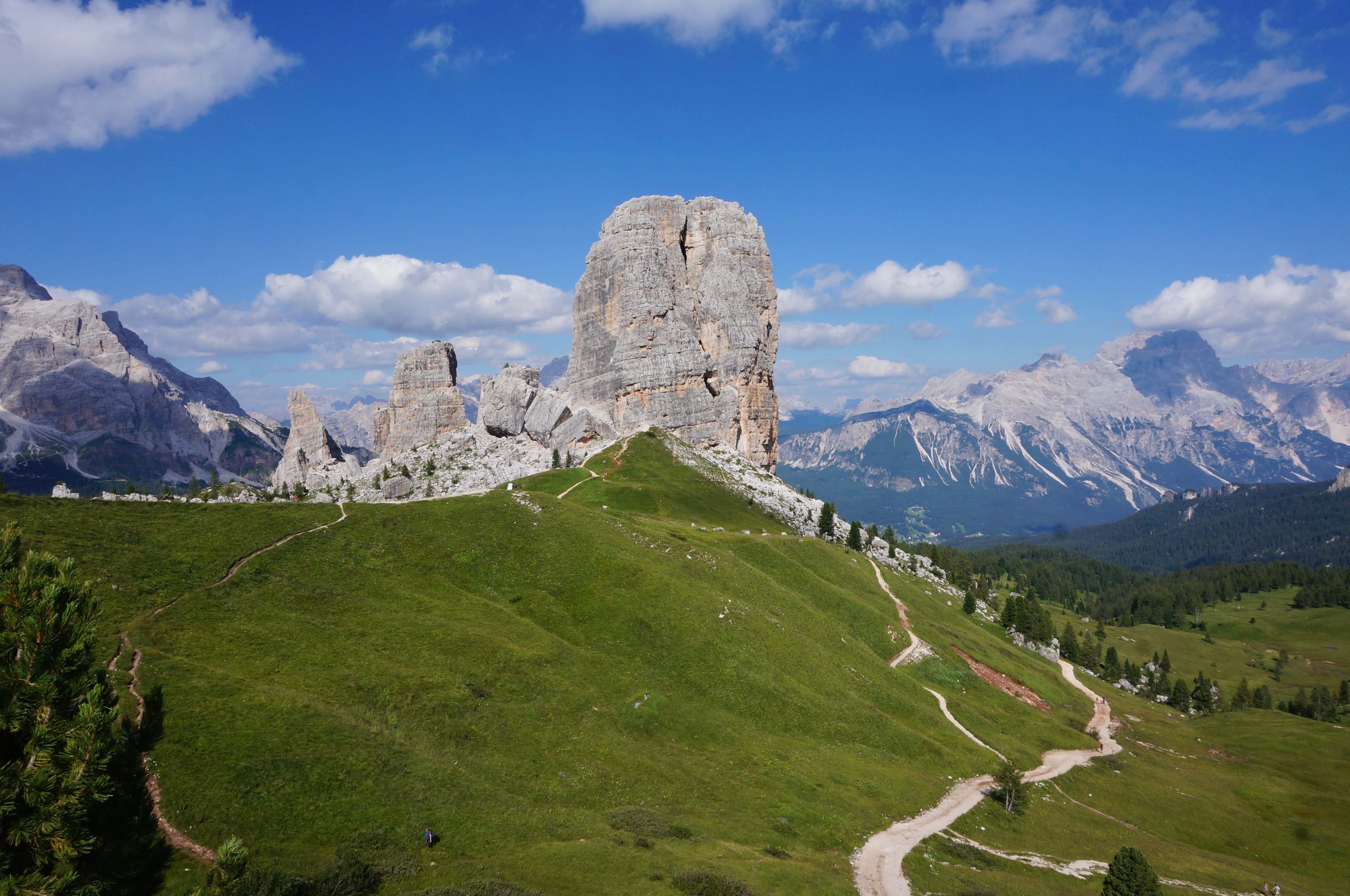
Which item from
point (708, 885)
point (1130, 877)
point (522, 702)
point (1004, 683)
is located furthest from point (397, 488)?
point (1130, 877)

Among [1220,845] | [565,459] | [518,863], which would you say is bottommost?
[1220,845]

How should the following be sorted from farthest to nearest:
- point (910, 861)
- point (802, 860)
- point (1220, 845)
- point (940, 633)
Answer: point (940, 633)
point (1220, 845)
point (910, 861)
point (802, 860)

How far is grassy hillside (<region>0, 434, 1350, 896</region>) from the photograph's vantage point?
3441 centimetres

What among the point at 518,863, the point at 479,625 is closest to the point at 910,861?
the point at 518,863

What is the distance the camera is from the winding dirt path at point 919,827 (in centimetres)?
4316

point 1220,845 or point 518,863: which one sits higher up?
point 518,863

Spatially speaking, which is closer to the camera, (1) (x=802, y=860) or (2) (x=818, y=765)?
(1) (x=802, y=860)

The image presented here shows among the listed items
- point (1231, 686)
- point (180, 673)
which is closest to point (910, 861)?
point (180, 673)

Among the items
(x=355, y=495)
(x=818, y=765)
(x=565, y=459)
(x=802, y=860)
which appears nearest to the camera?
(x=802, y=860)

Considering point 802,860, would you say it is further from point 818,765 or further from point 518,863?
point 518,863

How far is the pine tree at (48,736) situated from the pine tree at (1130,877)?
52.7 meters

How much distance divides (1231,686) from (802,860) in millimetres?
212570

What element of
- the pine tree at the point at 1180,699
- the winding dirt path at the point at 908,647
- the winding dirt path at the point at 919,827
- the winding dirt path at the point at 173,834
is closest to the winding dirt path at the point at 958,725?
the winding dirt path at the point at 919,827

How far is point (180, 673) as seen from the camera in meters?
37.7
